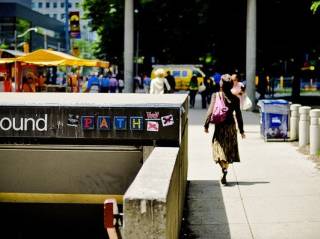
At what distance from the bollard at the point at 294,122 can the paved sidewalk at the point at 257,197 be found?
70.0 inches

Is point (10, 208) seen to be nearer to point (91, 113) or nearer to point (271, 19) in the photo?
point (91, 113)

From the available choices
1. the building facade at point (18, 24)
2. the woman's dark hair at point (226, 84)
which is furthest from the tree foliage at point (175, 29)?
the woman's dark hair at point (226, 84)

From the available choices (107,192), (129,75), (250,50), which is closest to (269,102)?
(107,192)

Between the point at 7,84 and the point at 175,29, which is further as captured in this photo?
the point at 175,29

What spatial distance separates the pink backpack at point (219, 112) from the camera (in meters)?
9.44

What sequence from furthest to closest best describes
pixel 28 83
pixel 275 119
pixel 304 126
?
pixel 28 83, pixel 275 119, pixel 304 126

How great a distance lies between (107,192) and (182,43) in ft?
138

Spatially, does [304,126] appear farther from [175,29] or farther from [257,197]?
[175,29]

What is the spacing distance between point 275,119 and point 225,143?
6.26 m

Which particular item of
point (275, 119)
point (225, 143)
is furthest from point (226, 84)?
point (275, 119)

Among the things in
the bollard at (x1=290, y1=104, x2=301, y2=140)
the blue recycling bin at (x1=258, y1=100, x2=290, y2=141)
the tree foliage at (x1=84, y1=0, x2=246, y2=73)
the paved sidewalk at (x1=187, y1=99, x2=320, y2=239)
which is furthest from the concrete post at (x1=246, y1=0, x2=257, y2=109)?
the paved sidewalk at (x1=187, y1=99, x2=320, y2=239)

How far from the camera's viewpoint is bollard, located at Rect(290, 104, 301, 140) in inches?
611

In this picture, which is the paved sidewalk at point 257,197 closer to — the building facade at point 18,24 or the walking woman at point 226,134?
the walking woman at point 226,134

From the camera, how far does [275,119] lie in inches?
611
